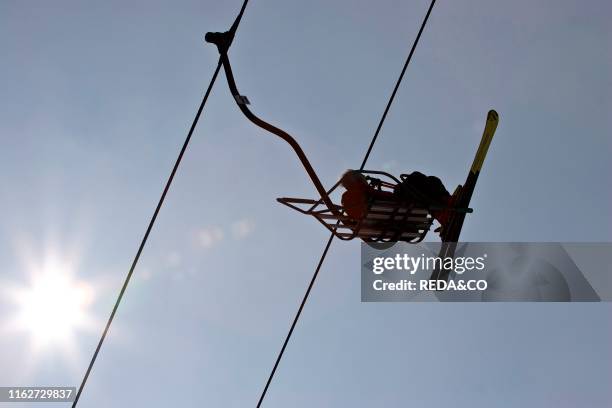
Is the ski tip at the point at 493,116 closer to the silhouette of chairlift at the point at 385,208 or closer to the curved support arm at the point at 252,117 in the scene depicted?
the silhouette of chairlift at the point at 385,208

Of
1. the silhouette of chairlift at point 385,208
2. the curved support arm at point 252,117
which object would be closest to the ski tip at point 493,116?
the silhouette of chairlift at point 385,208

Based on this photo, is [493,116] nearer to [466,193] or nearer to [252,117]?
[466,193]

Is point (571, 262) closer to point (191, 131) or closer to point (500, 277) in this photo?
point (500, 277)

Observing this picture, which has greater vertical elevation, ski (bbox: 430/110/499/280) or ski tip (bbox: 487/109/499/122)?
ski tip (bbox: 487/109/499/122)

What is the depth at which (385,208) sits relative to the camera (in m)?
9.40

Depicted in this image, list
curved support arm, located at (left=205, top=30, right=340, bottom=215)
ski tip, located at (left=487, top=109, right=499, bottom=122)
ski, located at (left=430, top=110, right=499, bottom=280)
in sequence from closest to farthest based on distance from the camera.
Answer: curved support arm, located at (left=205, top=30, right=340, bottom=215) → ski, located at (left=430, top=110, right=499, bottom=280) → ski tip, located at (left=487, top=109, right=499, bottom=122)

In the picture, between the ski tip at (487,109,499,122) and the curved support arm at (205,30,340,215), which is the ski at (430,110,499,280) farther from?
the curved support arm at (205,30,340,215)

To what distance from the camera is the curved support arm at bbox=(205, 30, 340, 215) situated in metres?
8.50

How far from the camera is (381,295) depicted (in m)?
12.3

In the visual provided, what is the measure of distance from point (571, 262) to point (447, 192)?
6.41 meters

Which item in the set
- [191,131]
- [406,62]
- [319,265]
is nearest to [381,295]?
[319,265]

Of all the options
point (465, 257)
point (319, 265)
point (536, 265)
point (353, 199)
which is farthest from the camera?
point (536, 265)

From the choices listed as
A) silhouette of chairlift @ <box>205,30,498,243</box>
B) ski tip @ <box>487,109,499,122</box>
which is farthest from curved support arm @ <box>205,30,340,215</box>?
ski tip @ <box>487,109,499,122</box>

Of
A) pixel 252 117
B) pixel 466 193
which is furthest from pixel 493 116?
pixel 252 117
